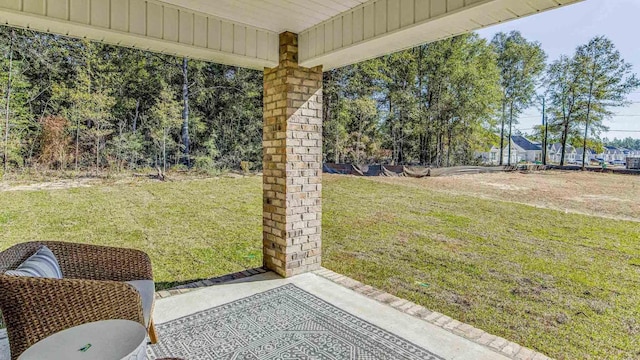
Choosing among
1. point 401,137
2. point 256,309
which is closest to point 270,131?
point 256,309

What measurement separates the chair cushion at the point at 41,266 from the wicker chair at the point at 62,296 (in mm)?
49

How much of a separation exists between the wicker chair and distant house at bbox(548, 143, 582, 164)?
55.9 feet

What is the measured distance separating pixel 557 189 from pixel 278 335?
913cm

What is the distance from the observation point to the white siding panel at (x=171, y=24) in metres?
2.59

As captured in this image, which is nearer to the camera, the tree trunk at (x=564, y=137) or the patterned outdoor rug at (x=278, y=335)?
the patterned outdoor rug at (x=278, y=335)

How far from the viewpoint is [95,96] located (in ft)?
23.9

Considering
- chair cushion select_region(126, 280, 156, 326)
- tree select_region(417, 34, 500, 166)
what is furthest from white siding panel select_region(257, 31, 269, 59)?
tree select_region(417, 34, 500, 166)

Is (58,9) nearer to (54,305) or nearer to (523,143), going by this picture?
(54,305)

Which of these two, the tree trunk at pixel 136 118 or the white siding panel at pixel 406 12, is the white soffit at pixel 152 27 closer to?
the white siding panel at pixel 406 12

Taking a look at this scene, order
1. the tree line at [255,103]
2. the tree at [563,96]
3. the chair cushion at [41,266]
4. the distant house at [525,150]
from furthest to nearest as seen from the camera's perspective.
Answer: the distant house at [525,150]
the tree at [563,96]
the tree line at [255,103]
the chair cushion at [41,266]

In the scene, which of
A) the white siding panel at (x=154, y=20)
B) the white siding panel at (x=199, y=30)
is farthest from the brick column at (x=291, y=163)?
the white siding panel at (x=154, y=20)

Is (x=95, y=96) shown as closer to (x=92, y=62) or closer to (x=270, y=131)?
(x=92, y=62)

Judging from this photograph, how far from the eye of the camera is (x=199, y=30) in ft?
9.08

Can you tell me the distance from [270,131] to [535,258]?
404cm
